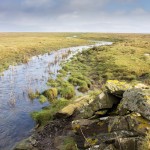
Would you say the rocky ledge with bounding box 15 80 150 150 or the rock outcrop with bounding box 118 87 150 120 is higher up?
the rock outcrop with bounding box 118 87 150 120

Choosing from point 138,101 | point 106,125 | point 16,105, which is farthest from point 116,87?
point 16,105

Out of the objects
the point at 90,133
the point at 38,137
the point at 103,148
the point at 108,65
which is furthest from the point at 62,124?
the point at 108,65

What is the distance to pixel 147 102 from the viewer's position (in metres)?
12.5

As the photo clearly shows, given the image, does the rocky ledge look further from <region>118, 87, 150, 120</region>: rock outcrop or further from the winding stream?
the winding stream

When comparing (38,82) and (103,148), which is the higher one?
(103,148)

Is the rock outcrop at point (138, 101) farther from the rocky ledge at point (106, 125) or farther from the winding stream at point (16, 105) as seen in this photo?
the winding stream at point (16, 105)

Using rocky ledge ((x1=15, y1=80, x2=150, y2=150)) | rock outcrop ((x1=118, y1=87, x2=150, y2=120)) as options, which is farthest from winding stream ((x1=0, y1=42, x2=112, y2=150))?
rock outcrop ((x1=118, y1=87, x2=150, y2=120))

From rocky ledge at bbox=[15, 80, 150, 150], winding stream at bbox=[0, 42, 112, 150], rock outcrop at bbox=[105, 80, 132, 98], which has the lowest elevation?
winding stream at bbox=[0, 42, 112, 150]

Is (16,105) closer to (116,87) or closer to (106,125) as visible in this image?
(116,87)

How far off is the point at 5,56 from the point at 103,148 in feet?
179

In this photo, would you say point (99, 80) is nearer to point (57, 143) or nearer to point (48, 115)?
point (48, 115)

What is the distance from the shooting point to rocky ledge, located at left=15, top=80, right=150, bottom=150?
12.2m

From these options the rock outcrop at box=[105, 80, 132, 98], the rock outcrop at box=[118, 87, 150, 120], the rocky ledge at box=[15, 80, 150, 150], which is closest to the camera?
the rocky ledge at box=[15, 80, 150, 150]

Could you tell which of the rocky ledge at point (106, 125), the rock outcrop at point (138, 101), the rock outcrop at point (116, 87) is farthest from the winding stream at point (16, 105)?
the rock outcrop at point (138, 101)
